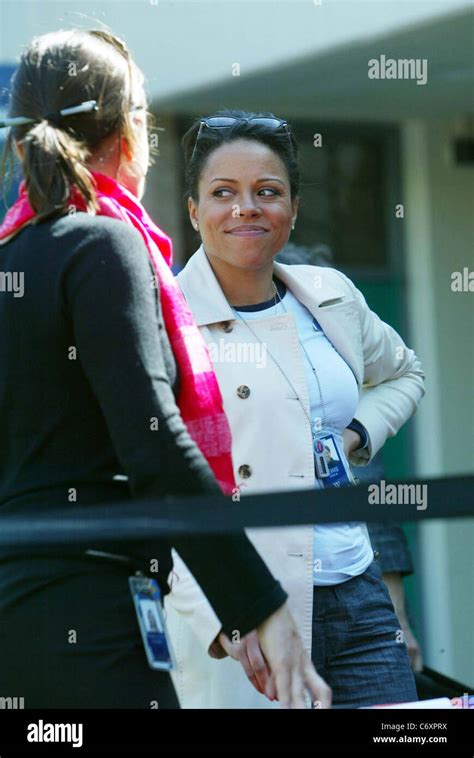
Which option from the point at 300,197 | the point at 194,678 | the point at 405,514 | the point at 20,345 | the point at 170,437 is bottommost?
the point at 194,678

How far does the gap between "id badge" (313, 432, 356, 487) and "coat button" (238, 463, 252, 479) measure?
0.49ft

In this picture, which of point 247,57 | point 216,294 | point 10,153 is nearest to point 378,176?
point 247,57

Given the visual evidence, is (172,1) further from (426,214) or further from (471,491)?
(426,214)

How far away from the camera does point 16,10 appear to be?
2.98 metres

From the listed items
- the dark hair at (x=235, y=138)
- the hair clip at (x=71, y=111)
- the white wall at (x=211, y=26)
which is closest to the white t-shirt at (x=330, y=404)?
the dark hair at (x=235, y=138)

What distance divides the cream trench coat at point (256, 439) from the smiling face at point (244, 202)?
75 mm

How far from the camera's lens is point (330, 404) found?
8.46 ft

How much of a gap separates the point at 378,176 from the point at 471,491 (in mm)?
4392

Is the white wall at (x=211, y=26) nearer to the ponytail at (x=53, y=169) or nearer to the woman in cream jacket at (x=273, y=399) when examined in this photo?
the woman in cream jacket at (x=273, y=399)

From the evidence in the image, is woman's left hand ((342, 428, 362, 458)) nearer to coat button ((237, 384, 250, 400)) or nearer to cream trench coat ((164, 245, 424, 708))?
cream trench coat ((164, 245, 424, 708))

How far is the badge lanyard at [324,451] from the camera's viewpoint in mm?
2539

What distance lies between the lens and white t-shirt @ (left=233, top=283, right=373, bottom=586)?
256 cm

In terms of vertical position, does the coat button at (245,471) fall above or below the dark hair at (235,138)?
below

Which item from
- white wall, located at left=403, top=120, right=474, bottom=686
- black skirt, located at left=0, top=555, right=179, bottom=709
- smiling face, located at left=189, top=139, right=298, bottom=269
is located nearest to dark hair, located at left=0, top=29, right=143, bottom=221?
smiling face, located at left=189, top=139, right=298, bottom=269
